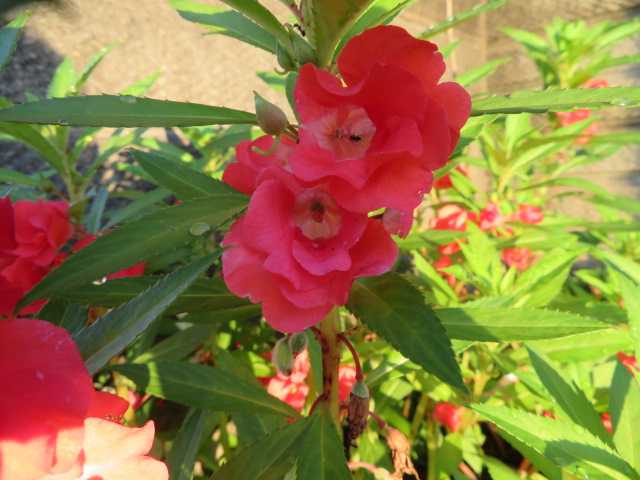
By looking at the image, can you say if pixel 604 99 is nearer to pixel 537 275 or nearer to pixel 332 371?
pixel 332 371

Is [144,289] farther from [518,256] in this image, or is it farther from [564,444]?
[518,256]

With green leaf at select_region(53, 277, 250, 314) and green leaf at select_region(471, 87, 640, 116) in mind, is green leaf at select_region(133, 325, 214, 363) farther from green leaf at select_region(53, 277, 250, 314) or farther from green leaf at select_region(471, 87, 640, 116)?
green leaf at select_region(471, 87, 640, 116)

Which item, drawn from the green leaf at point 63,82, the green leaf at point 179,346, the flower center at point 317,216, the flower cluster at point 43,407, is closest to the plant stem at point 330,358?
the flower center at point 317,216

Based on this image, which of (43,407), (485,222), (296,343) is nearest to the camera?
(43,407)

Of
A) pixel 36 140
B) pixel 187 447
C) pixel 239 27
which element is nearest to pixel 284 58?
pixel 239 27

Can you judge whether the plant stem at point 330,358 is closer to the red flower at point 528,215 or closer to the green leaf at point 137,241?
the green leaf at point 137,241

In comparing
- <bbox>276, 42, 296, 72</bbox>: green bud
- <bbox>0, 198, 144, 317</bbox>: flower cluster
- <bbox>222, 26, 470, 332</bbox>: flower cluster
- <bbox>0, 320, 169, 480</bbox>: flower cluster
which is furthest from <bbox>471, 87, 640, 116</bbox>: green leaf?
<bbox>0, 198, 144, 317</bbox>: flower cluster

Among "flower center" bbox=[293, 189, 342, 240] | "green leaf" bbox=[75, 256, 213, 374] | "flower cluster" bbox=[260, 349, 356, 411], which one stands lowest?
"flower cluster" bbox=[260, 349, 356, 411]
